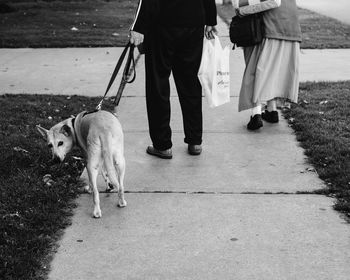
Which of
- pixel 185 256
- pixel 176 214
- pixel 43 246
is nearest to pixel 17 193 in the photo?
pixel 43 246

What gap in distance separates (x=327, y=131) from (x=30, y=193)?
122 inches

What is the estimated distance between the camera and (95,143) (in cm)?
419

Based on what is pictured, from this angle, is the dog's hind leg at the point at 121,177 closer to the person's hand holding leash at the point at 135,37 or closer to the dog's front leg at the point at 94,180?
the dog's front leg at the point at 94,180

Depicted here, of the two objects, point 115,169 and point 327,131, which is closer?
point 115,169

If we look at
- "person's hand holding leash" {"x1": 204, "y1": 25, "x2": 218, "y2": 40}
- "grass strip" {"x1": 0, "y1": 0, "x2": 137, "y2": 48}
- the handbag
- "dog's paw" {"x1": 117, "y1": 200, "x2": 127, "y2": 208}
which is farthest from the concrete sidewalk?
"grass strip" {"x1": 0, "y1": 0, "x2": 137, "y2": 48}

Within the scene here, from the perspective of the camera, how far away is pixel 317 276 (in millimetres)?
3480

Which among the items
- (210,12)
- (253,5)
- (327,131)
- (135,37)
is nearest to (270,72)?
(253,5)

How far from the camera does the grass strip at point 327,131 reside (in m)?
4.84

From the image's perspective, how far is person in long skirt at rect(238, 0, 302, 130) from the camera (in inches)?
236

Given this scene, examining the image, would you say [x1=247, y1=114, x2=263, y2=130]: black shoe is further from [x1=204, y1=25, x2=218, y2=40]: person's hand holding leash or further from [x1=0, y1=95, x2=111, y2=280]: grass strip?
[x1=0, y1=95, x2=111, y2=280]: grass strip

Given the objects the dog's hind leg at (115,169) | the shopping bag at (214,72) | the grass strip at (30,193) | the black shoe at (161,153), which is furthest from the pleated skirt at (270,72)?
the dog's hind leg at (115,169)

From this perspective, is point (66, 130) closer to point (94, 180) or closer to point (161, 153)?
point (94, 180)

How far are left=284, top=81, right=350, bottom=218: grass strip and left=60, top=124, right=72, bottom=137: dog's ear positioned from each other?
204 centimetres

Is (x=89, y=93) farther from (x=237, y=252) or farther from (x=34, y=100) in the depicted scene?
(x=237, y=252)
